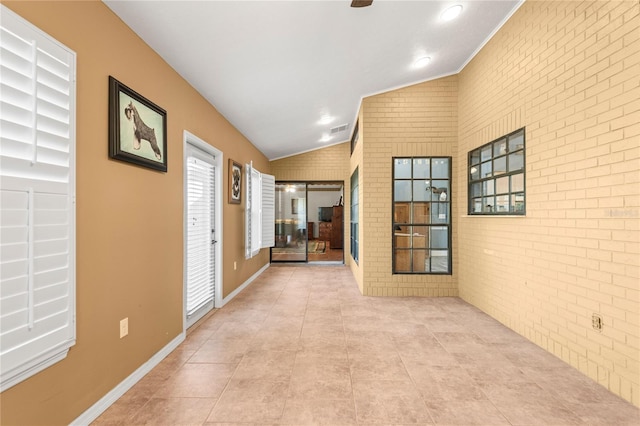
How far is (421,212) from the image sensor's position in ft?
14.6

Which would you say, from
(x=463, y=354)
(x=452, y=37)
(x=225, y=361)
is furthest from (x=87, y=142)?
(x=452, y=37)

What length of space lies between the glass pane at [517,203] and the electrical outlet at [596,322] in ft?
3.73

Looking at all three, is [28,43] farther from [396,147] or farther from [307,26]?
[396,147]

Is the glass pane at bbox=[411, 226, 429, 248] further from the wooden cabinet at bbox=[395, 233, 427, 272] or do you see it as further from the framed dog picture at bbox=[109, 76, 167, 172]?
the framed dog picture at bbox=[109, 76, 167, 172]

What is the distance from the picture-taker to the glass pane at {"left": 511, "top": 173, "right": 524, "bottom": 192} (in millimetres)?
2977

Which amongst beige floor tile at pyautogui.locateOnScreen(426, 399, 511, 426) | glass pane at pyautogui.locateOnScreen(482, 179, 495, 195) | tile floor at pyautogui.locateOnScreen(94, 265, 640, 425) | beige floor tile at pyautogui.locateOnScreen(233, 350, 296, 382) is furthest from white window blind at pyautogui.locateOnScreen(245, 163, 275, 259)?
glass pane at pyautogui.locateOnScreen(482, 179, 495, 195)

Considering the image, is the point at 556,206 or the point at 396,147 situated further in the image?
the point at 396,147

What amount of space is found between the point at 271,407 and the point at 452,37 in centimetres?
407

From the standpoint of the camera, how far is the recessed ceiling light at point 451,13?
2791 millimetres

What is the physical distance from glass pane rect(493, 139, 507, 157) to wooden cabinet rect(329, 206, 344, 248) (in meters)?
6.23

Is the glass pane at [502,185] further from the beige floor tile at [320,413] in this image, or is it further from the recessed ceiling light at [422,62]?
the beige floor tile at [320,413]

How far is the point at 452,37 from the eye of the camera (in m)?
3.33

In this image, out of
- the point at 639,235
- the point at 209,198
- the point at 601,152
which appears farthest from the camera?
the point at 209,198

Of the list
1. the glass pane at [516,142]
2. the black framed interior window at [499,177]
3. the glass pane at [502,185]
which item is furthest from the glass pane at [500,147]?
the glass pane at [502,185]
